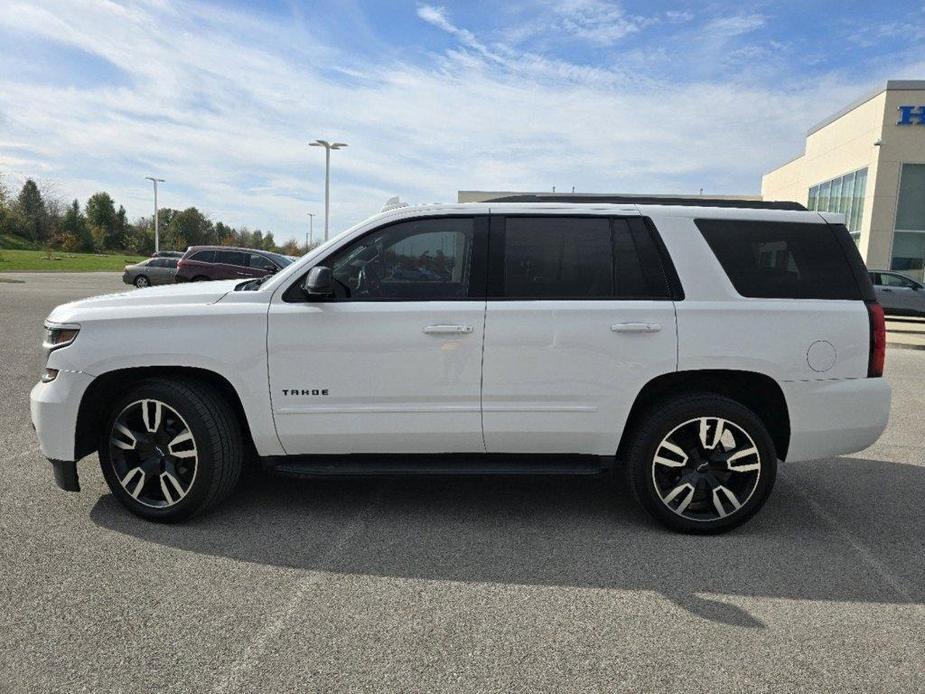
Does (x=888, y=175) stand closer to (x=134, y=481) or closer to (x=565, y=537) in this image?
(x=565, y=537)

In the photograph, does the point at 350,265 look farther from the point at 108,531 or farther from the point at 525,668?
the point at 525,668

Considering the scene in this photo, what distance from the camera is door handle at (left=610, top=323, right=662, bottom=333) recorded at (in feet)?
12.2

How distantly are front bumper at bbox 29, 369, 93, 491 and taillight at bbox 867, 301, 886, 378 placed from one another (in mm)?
4455

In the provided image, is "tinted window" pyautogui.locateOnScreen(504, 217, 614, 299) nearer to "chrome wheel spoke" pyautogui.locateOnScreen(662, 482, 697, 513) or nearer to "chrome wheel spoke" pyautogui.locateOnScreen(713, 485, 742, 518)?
"chrome wheel spoke" pyautogui.locateOnScreen(662, 482, 697, 513)

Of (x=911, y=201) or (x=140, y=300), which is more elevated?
(x=911, y=201)

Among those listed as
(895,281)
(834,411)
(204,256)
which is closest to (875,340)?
(834,411)

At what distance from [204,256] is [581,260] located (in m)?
22.0

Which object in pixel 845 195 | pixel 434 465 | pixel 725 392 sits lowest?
pixel 434 465

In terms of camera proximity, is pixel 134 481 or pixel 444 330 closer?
pixel 444 330

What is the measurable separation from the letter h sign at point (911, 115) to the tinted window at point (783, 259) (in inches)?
937

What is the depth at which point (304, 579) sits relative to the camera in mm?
3207

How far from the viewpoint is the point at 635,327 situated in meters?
3.71

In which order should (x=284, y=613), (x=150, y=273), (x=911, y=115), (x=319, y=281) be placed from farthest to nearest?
1. (x=150, y=273)
2. (x=911, y=115)
3. (x=319, y=281)
4. (x=284, y=613)

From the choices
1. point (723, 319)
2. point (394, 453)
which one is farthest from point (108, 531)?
point (723, 319)
